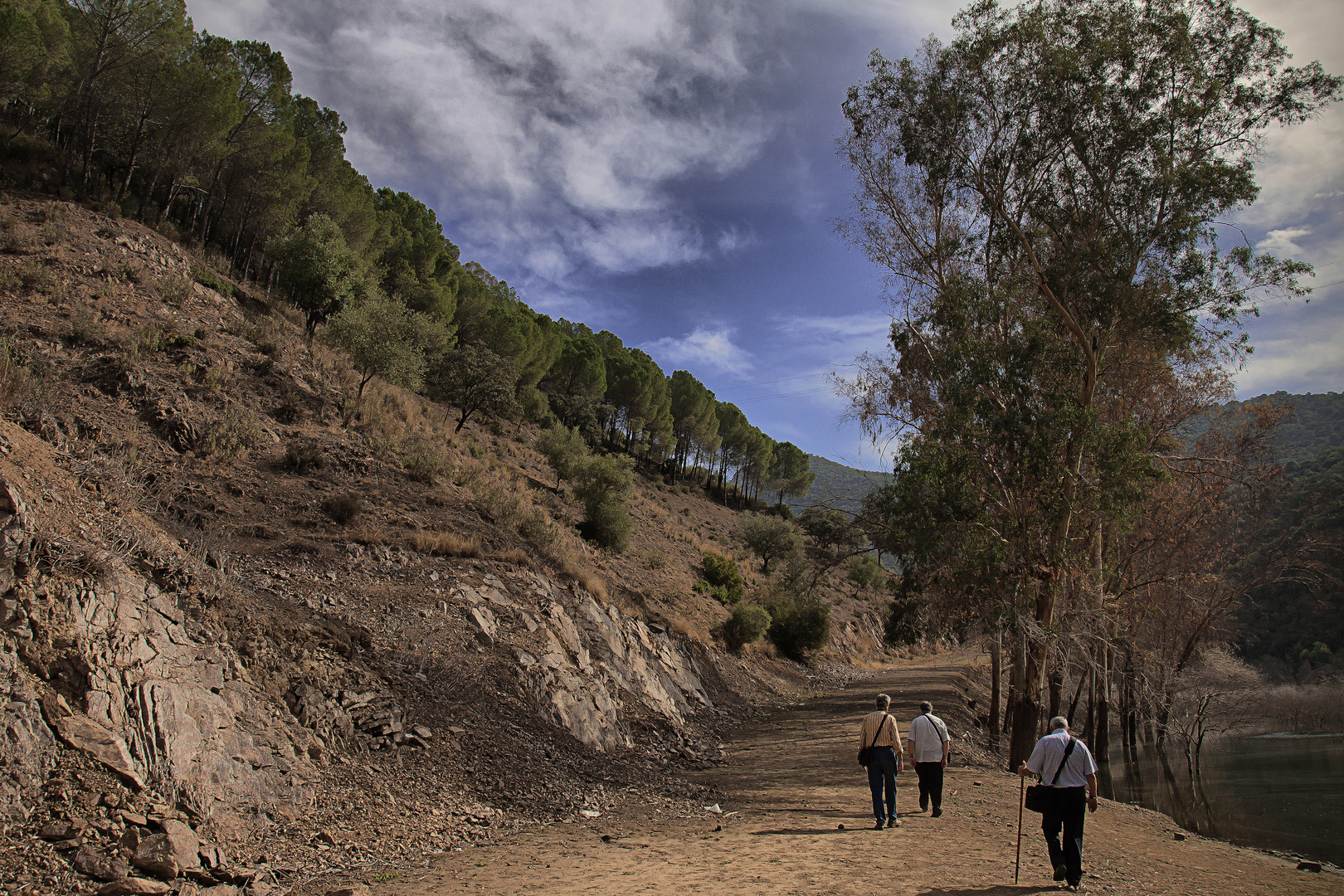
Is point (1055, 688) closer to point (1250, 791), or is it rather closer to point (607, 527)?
point (1250, 791)

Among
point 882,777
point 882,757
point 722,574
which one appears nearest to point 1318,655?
point 722,574

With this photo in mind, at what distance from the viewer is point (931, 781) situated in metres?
8.84

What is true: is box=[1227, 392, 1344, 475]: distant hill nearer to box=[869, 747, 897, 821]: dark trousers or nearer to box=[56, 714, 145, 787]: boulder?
box=[869, 747, 897, 821]: dark trousers

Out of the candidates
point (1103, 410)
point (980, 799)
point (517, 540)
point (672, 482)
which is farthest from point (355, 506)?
point (672, 482)

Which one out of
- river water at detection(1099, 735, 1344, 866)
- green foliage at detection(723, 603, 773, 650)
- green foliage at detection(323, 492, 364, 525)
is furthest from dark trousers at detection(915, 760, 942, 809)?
green foliage at detection(723, 603, 773, 650)

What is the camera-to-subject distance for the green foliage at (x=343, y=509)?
1383 cm

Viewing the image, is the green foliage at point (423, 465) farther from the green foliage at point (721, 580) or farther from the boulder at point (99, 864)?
the green foliage at point (721, 580)

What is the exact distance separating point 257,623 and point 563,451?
26.1 meters

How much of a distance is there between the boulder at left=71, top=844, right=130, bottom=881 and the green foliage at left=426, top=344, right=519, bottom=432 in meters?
29.5

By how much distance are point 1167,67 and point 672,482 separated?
55.7 metres

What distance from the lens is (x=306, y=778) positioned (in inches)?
268

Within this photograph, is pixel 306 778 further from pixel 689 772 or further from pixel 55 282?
pixel 55 282

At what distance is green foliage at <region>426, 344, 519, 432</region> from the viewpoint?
33.7 meters

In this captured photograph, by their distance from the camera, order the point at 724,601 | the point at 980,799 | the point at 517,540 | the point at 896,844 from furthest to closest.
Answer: the point at 724,601 → the point at 517,540 → the point at 980,799 → the point at 896,844
